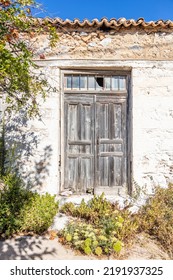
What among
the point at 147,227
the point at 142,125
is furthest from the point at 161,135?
the point at 147,227

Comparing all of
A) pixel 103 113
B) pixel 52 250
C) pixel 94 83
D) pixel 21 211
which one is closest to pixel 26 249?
pixel 52 250

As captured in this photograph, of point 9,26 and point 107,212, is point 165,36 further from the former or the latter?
point 107,212

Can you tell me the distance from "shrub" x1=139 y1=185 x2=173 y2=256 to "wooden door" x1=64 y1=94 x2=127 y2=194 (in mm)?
1046

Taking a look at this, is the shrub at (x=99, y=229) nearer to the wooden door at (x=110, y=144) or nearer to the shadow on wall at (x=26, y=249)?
the shadow on wall at (x=26, y=249)

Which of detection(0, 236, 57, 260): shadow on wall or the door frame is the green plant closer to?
detection(0, 236, 57, 260): shadow on wall

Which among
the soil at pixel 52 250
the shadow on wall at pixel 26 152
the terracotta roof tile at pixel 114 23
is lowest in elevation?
the soil at pixel 52 250

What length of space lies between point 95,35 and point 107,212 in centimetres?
366

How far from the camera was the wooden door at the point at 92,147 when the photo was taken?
5.22 meters

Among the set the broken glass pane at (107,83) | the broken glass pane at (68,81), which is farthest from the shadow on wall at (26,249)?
the broken glass pane at (107,83)

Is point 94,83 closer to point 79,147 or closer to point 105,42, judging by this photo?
point 105,42

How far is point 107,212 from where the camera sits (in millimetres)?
3982

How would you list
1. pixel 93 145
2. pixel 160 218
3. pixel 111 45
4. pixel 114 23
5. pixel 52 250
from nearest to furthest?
pixel 52 250
pixel 160 218
pixel 114 23
pixel 111 45
pixel 93 145

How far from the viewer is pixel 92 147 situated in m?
5.22

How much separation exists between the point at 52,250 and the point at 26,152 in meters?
2.29
